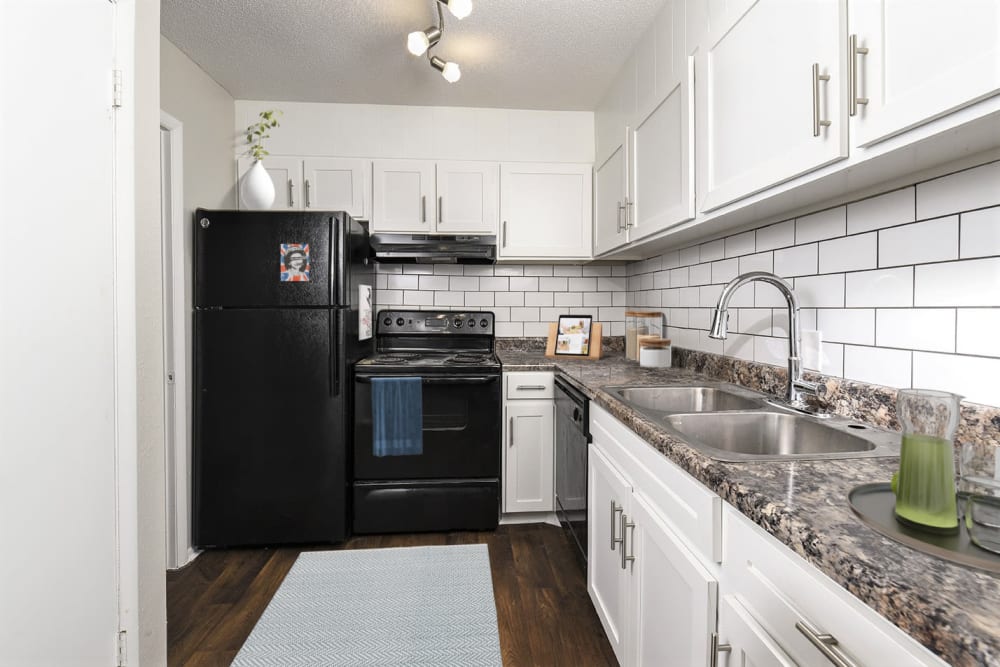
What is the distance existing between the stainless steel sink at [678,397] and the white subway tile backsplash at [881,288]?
501 millimetres

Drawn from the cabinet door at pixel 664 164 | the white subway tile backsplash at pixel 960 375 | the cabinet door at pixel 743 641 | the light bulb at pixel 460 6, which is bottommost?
the cabinet door at pixel 743 641

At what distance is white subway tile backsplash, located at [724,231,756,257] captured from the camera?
1.81 m

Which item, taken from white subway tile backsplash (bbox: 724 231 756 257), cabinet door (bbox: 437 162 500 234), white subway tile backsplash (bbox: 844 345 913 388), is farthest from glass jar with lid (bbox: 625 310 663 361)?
white subway tile backsplash (bbox: 844 345 913 388)

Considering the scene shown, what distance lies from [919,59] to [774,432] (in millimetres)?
924

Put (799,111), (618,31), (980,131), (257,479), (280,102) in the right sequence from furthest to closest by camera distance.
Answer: (280,102) → (257,479) → (618,31) → (799,111) → (980,131)

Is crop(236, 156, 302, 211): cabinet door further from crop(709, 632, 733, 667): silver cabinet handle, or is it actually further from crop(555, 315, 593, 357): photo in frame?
crop(709, 632, 733, 667): silver cabinet handle

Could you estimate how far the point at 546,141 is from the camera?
293 cm

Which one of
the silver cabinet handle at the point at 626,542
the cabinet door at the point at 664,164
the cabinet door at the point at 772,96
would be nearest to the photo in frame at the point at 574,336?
the cabinet door at the point at 664,164

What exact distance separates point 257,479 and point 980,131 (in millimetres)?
2708

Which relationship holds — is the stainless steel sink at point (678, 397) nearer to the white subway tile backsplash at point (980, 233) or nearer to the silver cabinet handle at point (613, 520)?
the silver cabinet handle at point (613, 520)

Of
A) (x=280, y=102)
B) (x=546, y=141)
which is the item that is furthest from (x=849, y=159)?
(x=280, y=102)

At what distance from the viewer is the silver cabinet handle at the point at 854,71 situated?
3.00ft

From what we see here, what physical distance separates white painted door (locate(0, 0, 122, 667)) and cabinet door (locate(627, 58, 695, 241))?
1643 mm

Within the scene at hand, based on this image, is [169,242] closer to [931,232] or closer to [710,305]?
[710,305]
